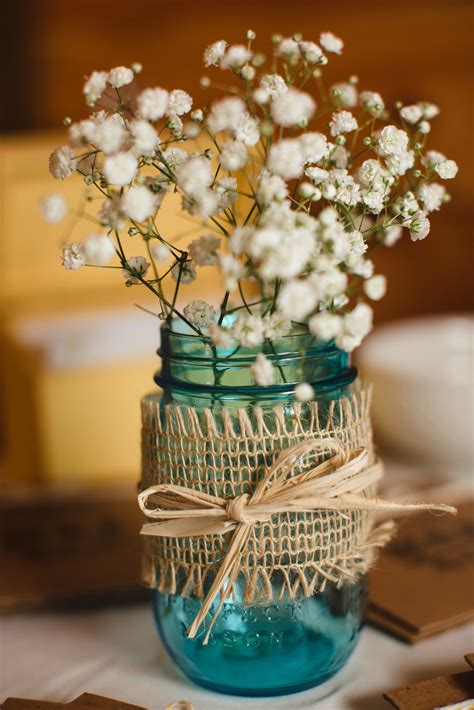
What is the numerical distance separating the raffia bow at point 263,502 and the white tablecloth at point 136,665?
86 millimetres

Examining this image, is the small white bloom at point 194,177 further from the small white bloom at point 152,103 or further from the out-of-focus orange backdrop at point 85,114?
the out-of-focus orange backdrop at point 85,114

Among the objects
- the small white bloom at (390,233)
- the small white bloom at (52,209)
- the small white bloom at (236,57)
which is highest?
the small white bloom at (236,57)

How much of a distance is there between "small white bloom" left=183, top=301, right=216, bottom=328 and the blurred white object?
1.63ft

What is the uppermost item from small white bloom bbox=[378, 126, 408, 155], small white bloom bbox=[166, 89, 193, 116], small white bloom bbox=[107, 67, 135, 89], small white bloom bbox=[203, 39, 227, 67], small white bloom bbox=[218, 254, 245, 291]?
small white bloom bbox=[203, 39, 227, 67]

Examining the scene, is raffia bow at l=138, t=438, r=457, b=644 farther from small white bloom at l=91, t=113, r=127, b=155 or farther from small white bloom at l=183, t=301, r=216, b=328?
small white bloom at l=91, t=113, r=127, b=155

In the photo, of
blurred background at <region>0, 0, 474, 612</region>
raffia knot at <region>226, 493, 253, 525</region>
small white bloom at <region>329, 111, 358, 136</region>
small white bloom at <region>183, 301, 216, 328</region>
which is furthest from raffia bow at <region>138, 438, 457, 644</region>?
blurred background at <region>0, 0, 474, 612</region>

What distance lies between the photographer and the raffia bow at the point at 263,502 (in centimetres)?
56

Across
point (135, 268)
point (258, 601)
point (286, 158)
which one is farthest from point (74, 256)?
point (258, 601)

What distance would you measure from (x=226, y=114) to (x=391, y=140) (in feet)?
0.37

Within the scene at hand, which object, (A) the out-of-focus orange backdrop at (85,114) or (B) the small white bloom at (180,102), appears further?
(A) the out-of-focus orange backdrop at (85,114)

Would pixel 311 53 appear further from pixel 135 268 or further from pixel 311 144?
pixel 135 268

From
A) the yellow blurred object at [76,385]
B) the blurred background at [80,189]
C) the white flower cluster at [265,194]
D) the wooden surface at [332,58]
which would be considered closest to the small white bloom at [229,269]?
the white flower cluster at [265,194]

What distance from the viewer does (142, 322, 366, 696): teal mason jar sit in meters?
0.58

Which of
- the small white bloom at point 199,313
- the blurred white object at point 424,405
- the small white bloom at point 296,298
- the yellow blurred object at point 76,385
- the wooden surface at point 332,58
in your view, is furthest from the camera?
the wooden surface at point 332,58
